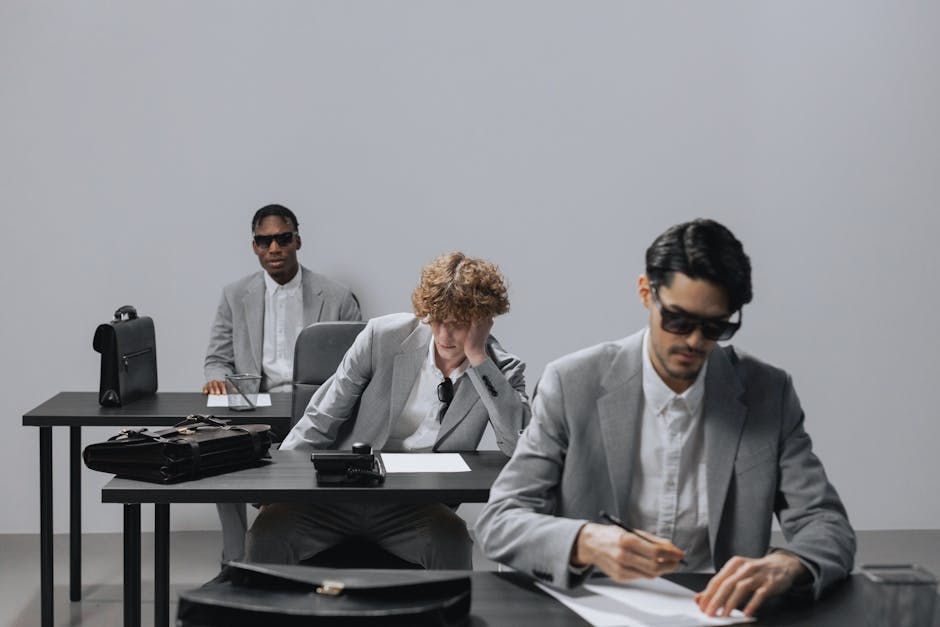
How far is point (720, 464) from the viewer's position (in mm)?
2354

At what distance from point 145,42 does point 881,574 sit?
487 centimetres

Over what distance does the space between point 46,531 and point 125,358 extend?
72cm

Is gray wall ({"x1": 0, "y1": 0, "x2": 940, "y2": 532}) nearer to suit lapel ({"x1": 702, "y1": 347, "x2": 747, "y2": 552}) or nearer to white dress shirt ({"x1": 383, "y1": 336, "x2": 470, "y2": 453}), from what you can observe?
white dress shirt ({"x1": 383, "y1": 336, "x2": 470, "y2": 453})

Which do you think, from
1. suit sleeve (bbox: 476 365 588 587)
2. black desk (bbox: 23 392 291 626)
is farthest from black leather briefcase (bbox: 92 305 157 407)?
suit sleeve (bbox: 476 365 588 587)

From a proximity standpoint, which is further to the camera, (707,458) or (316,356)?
(316,356)

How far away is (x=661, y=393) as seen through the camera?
2398 millimetres

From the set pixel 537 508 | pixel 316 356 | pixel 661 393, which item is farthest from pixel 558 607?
pixel 316 356

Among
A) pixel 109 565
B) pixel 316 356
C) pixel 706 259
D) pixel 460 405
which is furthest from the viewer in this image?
pixel 109 565

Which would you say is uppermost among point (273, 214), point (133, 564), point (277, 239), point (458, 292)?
point (273, 214)

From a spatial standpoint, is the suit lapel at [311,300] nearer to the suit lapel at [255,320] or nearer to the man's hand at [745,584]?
the suit lapel at [255,320]

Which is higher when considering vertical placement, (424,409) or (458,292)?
(458,292)

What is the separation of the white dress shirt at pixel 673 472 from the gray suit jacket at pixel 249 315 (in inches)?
128

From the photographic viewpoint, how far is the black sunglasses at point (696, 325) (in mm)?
2230

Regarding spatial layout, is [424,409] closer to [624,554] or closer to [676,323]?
[676,323]
